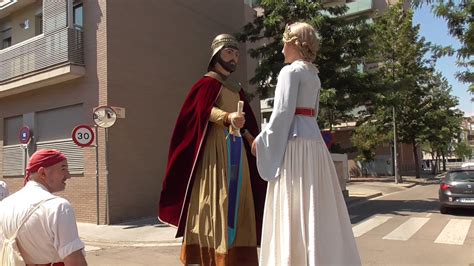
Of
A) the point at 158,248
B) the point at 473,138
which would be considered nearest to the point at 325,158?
the point at 158,248

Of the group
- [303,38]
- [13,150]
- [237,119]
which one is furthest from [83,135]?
[303,38]

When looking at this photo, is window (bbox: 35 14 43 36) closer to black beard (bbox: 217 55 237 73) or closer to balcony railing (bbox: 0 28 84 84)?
balcony railing (bbox: 0 28 84 84)

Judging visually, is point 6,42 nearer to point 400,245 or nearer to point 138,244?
point 138,244

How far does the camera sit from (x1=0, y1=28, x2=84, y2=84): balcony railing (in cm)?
1400

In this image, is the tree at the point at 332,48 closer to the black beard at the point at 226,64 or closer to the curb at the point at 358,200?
the curb at the point at 358,200

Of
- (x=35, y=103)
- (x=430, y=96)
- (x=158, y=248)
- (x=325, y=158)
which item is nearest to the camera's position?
(x=325, y=158)

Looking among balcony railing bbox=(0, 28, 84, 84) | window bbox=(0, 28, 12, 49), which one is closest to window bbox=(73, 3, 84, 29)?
balcony railing bbox=(0, 28, 84, 84)

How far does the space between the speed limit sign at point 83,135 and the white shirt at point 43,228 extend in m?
10.2

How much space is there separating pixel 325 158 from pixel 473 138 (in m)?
119

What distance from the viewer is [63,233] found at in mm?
2510

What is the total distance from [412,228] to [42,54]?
11987mm

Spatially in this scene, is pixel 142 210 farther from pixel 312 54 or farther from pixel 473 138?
pixel 473 138

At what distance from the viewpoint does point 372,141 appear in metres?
34.8

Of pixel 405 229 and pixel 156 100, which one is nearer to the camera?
pixel 405 229
